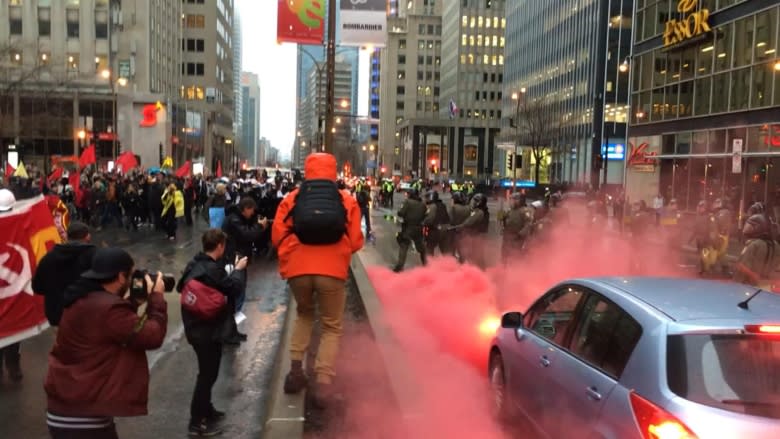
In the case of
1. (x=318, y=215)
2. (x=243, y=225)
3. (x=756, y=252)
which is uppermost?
(x=318, y=215)

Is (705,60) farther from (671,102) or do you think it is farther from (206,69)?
(206,69)

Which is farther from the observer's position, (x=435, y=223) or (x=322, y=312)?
(x=435, y=223)

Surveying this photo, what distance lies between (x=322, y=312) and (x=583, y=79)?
7784 centimetres

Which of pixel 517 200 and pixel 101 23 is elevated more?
pixel 101 23

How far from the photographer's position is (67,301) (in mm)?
3383

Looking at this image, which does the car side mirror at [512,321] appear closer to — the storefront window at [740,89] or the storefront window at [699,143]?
the storefront window at [740,89]

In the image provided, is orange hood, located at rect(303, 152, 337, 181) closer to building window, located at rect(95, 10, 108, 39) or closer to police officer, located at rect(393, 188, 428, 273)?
police officer, located at rect(393, 188, 428, 273)

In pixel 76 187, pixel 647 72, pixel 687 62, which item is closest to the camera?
pixel 76 187

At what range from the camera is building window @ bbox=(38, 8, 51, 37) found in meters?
68.3

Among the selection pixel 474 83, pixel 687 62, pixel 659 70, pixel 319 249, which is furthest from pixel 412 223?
pixel 474 83

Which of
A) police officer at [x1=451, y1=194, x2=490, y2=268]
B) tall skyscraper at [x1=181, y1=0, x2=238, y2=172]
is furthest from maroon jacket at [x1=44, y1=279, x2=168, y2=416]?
tall skyscraper at [x1=181, y1=0, x2=238, y2=172]

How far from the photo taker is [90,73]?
67812 millimetres

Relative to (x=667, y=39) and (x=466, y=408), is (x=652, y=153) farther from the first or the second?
(x=466, y=408)

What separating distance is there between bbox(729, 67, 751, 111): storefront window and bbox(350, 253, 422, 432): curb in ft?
89.9
